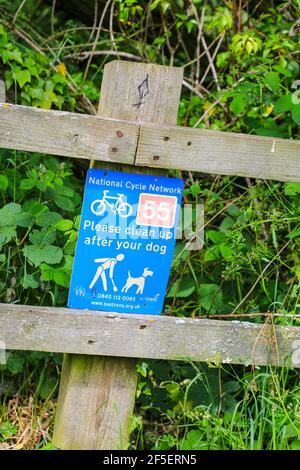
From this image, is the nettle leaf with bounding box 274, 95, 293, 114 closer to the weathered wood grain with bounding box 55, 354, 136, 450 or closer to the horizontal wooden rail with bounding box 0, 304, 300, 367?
the horizontal wooden rail with bounding box 0, 304, 300, 367

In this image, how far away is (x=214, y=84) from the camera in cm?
436

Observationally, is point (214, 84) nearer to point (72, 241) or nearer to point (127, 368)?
point (72, 241)

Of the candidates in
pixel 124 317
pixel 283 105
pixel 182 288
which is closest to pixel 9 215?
pixel 124 317

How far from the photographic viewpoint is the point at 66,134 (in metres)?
2.49

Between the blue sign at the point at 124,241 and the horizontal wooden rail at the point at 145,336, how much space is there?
7 centimetres

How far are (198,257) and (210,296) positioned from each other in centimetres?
30

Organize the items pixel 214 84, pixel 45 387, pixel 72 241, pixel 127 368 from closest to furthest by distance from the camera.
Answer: pixel 127 368
pixel 72 241
pixel 45 387
pixel 214 84

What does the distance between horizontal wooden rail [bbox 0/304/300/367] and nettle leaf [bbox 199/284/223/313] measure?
36 centimetres

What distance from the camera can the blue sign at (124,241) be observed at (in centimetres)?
259

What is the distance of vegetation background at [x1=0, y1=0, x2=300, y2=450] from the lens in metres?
2.86

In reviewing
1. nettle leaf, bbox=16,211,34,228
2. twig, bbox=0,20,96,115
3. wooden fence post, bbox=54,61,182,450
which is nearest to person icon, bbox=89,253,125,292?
wooden fence post, bbox=54,61,182,450

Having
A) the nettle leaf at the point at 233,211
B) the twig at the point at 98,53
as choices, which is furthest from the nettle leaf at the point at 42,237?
the twig at the point at 98,53

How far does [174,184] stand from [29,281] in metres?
0.78
